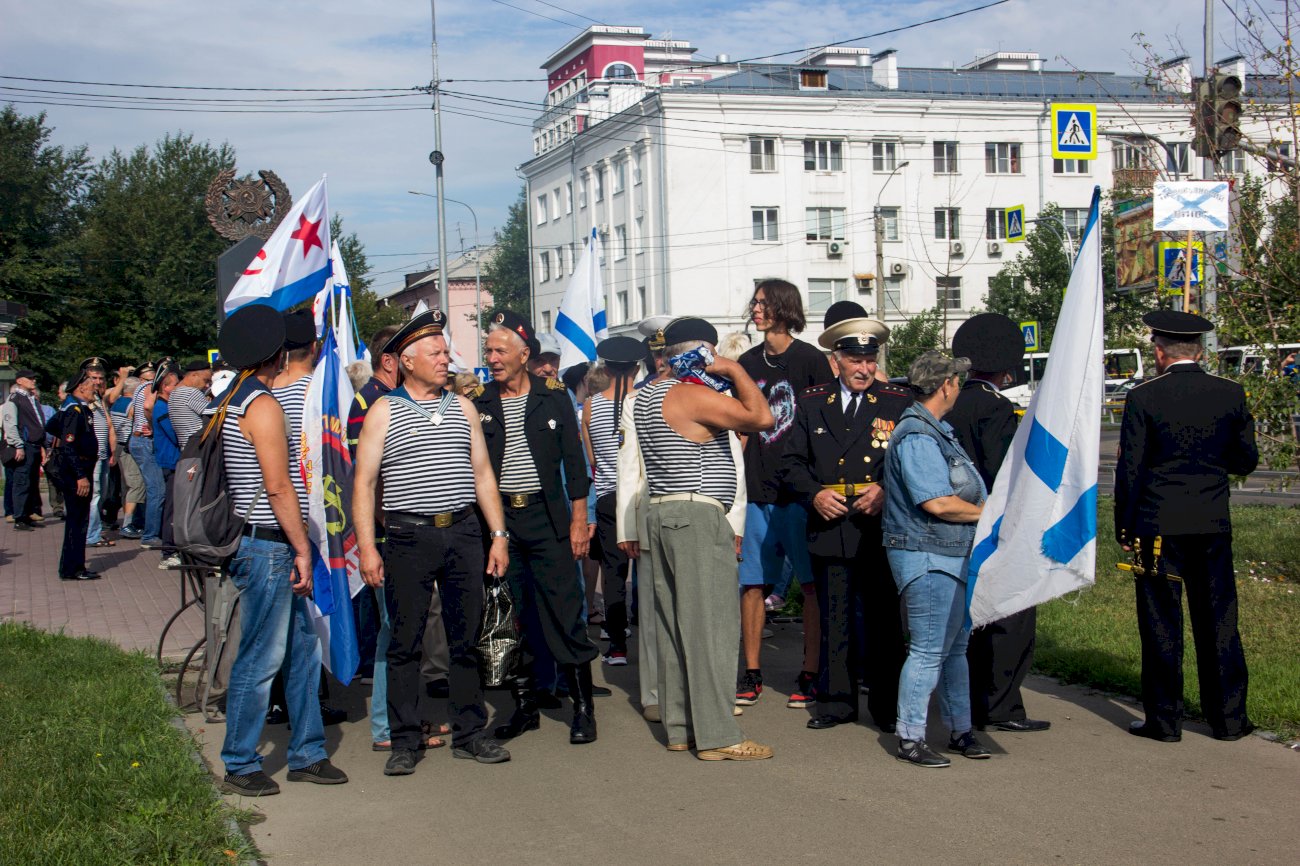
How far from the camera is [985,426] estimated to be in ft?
21.7

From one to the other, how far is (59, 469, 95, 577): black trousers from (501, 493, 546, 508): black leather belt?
7.88m

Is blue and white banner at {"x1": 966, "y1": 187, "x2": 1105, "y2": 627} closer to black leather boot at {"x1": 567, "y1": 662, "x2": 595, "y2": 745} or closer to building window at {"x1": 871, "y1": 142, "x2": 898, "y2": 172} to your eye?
black leather boot at {"x1": 567, "y1": 662, "x2": 595, "y2": 745}

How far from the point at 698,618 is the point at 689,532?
416 mm

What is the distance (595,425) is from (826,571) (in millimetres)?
2752

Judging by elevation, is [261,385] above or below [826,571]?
above

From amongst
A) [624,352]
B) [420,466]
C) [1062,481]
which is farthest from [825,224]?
[420,466]

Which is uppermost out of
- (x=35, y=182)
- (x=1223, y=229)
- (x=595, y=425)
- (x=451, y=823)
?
(x=35, y=182)

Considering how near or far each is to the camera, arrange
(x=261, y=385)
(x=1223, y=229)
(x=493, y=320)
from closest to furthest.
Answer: (x=261, y=385) < (x=493, y=320) < (x=1223, y=229)

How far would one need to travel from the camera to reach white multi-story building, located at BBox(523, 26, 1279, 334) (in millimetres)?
57906

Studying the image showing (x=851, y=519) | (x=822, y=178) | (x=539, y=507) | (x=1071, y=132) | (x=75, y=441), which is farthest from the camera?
(x=822, y=178)

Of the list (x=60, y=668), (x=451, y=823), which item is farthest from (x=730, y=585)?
(x=60, y=668)

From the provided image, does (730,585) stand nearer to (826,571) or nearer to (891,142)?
(826,571)

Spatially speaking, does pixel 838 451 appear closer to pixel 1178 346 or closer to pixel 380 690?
pixel 1178 346

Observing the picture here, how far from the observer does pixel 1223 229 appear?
29.3 feet
